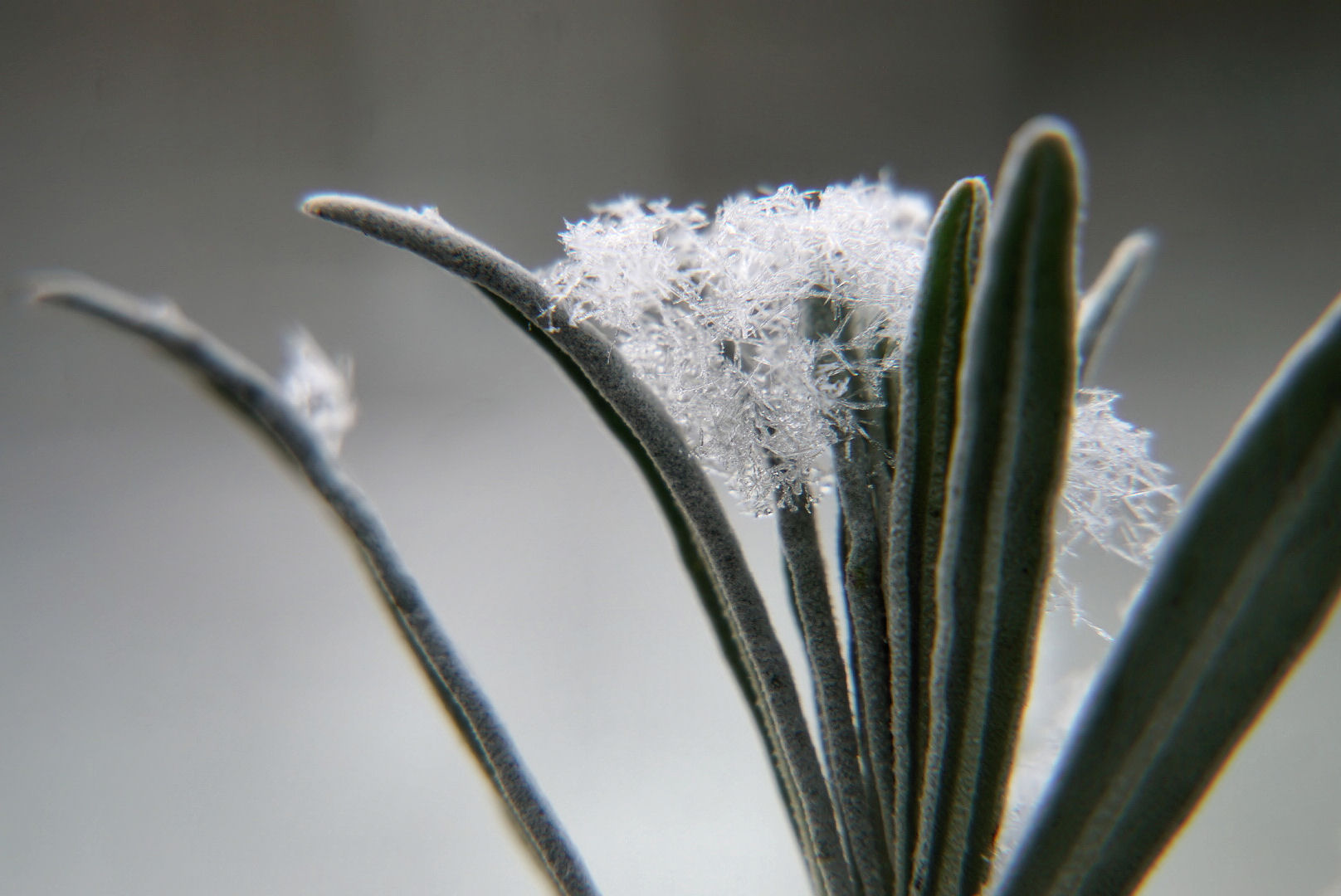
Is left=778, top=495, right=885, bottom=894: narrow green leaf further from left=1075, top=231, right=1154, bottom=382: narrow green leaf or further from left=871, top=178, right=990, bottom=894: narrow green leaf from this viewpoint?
left=1075, top=231, right=1154, bottom=382: narrow green leaf

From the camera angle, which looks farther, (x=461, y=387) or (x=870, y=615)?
(x=461, y=387)

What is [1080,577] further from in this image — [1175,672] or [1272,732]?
[1175,672]

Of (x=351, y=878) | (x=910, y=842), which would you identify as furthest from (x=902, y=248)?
(x=351, y=878)

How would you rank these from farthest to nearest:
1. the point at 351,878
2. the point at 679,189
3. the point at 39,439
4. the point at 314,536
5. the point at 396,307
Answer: the point at 679,189 < the point at 396,307 < the point at 314,536 < the point at 39,439 < the point at 351,878

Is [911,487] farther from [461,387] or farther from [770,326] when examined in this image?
[461,387]

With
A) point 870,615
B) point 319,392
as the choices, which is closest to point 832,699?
point 870,615

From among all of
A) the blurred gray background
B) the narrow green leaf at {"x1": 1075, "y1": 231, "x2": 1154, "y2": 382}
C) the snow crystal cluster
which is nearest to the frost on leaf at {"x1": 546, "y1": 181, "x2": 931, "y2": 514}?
the snow crystal cluster
